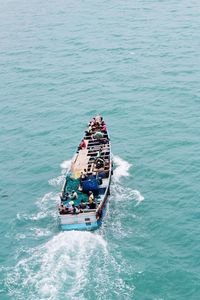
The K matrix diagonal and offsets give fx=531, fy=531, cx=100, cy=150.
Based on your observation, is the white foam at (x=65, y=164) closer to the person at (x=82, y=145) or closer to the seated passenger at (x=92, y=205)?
the person at (x=82, y=145)

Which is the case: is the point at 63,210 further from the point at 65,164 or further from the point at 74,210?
the point at 65,164

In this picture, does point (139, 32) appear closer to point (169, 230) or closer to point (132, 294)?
point (169, 230)

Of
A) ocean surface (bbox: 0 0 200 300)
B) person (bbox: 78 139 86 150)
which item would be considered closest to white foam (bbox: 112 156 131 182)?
ocean surface (bbox: 0 0 200 300)

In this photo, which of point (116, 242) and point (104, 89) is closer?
point (116, 242)

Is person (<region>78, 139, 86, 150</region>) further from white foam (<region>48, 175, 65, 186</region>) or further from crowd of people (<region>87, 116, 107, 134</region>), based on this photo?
white foam (<region>48, 175, 65, 186</region>)

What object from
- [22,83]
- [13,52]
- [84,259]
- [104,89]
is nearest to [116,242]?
[84,259]

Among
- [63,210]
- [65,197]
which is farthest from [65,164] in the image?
[63,210]
